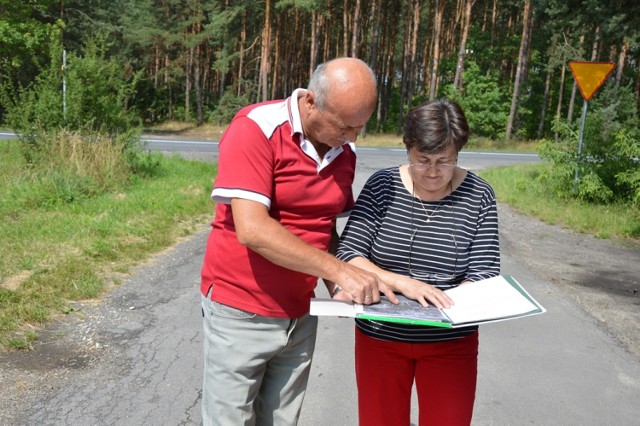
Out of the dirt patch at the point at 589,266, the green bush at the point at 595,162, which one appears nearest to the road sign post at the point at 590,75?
the green bush at the point at 595,162

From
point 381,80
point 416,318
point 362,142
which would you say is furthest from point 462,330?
point 381,80

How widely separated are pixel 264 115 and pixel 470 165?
19.0 m

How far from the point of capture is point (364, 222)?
7.75 feet

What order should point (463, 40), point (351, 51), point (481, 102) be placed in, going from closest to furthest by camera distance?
point (463, 40), point (481, 102), point (351, 51)

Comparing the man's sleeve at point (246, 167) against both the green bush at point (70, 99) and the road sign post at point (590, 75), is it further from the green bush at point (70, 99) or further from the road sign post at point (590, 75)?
the road sign post at point (590, 75)

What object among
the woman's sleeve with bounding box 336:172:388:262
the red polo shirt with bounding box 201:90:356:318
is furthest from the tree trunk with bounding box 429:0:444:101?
the red polo shirt with bounding box 201:90:356:318

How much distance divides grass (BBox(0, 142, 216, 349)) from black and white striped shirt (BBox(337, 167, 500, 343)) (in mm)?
3047

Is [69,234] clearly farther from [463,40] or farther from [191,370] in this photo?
[463,40]

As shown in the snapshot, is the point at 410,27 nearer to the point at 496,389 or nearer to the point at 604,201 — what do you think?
the point at 604,201

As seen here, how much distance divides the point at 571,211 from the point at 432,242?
9877 mm

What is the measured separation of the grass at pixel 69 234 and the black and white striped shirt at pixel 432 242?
10.00 feet

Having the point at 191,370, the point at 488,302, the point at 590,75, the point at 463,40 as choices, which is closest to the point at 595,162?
the point at 590,75

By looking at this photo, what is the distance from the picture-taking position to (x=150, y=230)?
7844 mm

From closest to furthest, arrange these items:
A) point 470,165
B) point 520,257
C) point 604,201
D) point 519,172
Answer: point 520,257 < point 604,201 < point 519,172 < point 470,165
